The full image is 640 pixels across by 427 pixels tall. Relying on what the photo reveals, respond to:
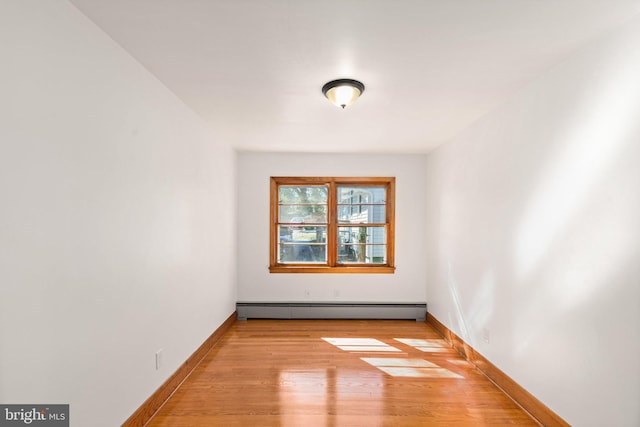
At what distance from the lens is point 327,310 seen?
518 cm

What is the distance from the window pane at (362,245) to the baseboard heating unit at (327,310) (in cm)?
71

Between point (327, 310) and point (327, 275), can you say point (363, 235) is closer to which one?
point (327, 275)

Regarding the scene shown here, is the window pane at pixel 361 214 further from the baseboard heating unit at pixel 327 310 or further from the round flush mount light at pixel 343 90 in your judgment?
the round flush mount light at pixel 343 90

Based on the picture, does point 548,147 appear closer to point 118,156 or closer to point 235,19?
point 235,19

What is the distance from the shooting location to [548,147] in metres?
2.39

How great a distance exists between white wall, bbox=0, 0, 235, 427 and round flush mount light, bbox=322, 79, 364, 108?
1336mm

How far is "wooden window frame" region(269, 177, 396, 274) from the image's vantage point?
523 cm

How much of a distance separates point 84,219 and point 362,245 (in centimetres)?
414

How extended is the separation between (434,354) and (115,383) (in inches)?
123

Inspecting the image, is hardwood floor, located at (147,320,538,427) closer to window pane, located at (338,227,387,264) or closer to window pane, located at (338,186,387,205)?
window pane, located at (338,227,387,264)

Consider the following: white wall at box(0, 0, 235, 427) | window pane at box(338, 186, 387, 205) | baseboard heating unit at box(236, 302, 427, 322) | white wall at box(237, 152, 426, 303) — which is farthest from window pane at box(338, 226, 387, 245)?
white wall at box(0, 0, 235, 427)

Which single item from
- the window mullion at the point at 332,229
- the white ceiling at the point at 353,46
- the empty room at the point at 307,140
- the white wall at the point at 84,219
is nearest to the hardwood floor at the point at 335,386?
the empty room at the point at 307,140

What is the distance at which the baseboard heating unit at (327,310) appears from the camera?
16.9 feet

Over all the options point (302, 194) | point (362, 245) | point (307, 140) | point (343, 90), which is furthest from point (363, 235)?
point (343, 90)
